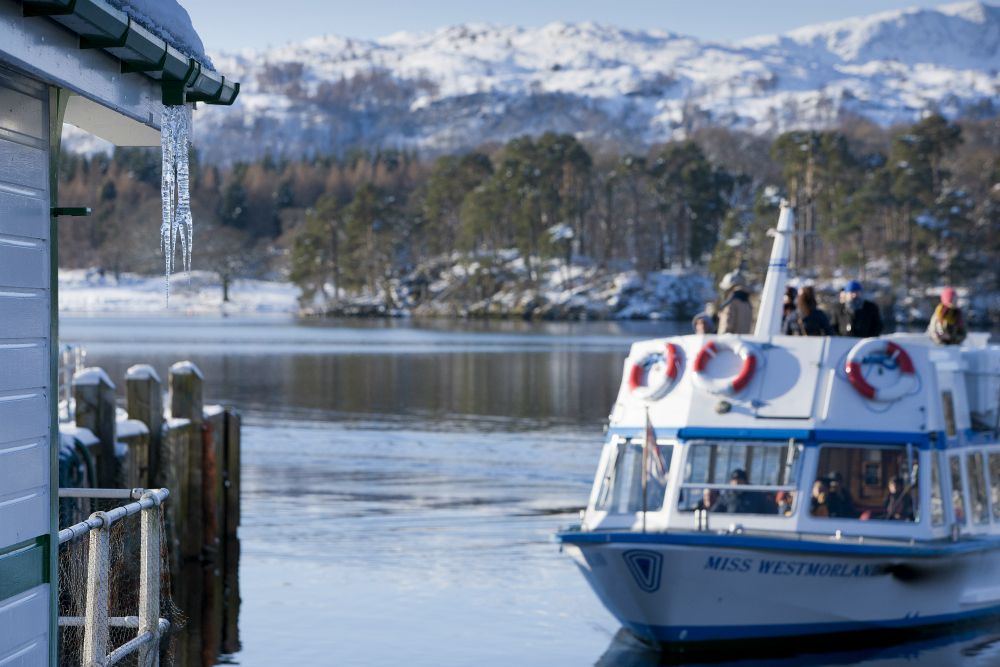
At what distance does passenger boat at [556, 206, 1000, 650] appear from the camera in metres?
12.9

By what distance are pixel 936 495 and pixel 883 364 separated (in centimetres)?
155

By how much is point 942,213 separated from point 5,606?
104 m

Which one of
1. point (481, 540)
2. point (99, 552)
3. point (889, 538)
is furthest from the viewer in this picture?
point (481, 540)

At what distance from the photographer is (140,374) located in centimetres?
1537

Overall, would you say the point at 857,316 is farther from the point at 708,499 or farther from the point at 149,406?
the point at 149,406

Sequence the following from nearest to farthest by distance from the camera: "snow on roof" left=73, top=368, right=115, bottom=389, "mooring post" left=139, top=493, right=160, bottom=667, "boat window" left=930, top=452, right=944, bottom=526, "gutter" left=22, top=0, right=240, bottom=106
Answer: "gutter" left=22, top=0, right=240, bottom=106 → "mooring post" left=139, top=493, right=160, bottom=667 → "boat window" left=930, top=452, right=944, bottom=526 → "snow on roof" left=73, top=368, right=115, bottom=389

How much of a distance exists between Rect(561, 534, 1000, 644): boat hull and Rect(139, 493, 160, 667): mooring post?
6330 millimetres

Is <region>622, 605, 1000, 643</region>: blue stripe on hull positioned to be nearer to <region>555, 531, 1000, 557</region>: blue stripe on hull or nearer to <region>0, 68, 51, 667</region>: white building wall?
<region>555, 531, 1000, 557</region>: blue stripe on hull

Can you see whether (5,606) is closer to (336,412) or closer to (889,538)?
(889,538)

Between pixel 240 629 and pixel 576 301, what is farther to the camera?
pixel 576 301

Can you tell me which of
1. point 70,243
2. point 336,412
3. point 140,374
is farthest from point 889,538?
point 70,243

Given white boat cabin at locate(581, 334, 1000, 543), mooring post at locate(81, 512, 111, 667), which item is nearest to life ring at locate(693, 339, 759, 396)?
white boat cabin at locate(581, 334, 1000, 543)

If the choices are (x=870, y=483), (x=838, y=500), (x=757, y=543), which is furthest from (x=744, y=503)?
(x=870, y=483)

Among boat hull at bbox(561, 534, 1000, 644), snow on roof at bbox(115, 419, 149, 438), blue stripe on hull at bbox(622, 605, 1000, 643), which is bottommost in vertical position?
blue stripe on hull at bbox(622, 605, 1000, 643)
